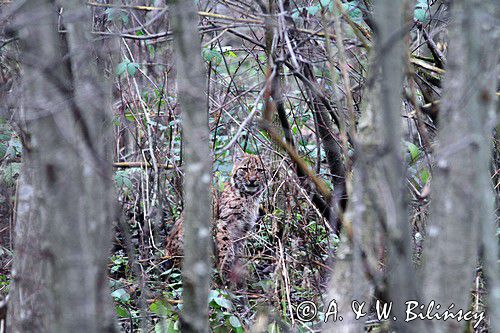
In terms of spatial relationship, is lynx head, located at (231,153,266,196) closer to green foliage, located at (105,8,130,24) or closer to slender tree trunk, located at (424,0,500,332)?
green foliage, located at (105,8,130,24)

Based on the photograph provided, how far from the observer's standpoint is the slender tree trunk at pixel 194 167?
6.65ft

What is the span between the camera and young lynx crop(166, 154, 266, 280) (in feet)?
18.5

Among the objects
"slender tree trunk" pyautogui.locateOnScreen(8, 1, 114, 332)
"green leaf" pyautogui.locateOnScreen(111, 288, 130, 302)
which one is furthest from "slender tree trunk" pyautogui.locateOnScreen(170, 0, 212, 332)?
"green leaf" pyautogui.locateOnScreen(111, 288, 130, 302)

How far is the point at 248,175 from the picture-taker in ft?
21.4

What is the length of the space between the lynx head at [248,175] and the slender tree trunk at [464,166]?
172 inches

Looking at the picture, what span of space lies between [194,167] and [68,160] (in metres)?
0.39

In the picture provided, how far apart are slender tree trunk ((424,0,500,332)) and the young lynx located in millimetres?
3362

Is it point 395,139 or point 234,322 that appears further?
point 234,322

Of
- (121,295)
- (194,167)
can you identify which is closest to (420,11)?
(194,167)

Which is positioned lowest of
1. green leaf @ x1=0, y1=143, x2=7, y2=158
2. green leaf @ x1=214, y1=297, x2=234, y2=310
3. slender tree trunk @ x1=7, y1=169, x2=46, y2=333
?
green leaf @ x1=214, y1=297, x2=234, y2=310

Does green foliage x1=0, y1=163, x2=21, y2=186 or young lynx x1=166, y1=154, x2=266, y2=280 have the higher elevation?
green foliage x1=0, y1=163, x2=21, y2=186

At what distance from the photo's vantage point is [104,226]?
2.20 metres

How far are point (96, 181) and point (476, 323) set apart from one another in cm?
280

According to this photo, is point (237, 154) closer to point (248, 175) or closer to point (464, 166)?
point (248, 175)
